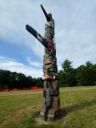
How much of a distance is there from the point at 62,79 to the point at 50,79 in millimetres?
46478

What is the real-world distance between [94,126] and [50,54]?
4521mm

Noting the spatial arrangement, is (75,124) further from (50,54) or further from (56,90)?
(50,54)

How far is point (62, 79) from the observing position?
5950cm

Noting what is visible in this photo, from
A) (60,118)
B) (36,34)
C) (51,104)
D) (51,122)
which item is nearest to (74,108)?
(60,118)

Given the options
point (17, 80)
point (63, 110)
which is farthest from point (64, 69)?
point (63, 110)

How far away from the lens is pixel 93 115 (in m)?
12.8

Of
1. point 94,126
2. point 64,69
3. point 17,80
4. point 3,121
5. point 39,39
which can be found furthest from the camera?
point 64,69

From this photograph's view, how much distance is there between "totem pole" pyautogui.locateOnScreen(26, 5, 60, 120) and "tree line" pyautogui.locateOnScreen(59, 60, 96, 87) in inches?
1567

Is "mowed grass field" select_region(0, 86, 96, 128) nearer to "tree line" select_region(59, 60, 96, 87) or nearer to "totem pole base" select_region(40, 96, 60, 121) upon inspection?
"totem pole base" select_region(40, 96, 60, 121)

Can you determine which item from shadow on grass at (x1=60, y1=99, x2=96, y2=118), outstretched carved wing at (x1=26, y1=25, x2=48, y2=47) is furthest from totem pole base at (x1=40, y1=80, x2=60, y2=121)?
outstretched carved wing at (x1=26, y1=25, x2=48, y2=47)

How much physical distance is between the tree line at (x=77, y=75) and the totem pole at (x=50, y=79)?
39808 mm

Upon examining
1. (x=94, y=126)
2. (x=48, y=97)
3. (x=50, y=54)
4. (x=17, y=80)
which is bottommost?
(x=94, y=126)

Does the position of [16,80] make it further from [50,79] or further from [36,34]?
[36,34]

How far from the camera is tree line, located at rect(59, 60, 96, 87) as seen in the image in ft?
175
